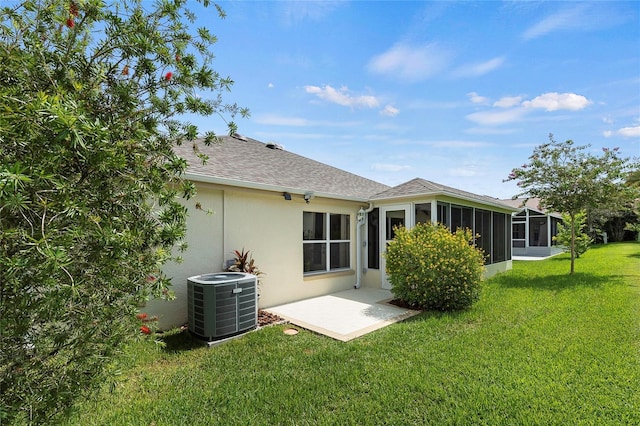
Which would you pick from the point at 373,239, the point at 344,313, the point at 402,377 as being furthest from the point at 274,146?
the point at 402,377

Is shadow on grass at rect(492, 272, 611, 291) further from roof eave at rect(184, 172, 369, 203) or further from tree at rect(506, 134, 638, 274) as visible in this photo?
roof eave at rect(184, 172, 369, 203)

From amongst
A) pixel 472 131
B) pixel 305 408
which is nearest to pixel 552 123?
pixel 472 131

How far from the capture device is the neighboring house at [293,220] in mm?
6977

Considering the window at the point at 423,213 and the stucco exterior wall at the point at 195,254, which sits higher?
the window at the point at 423,213

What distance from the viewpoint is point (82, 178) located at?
1.86m

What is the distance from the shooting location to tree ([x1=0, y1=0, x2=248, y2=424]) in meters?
1.54

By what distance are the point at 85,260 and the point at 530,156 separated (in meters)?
15.6

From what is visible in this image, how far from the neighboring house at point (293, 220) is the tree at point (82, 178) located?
3.83 metres

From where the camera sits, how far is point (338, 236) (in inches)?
410

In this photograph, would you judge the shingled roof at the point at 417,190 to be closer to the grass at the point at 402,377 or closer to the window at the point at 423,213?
the window at the point at 423,213

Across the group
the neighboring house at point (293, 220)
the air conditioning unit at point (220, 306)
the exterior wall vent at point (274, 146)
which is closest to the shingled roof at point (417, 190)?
the neighboring house at point (293, 220)

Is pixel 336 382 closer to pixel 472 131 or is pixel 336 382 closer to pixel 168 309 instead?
pixel 168 309

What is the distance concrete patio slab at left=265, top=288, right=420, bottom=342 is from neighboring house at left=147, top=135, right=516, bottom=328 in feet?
2.14

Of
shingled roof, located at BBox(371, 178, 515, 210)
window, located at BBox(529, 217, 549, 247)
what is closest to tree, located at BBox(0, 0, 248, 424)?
shingled roof, located at BBox(371, 178, 515, 210)
